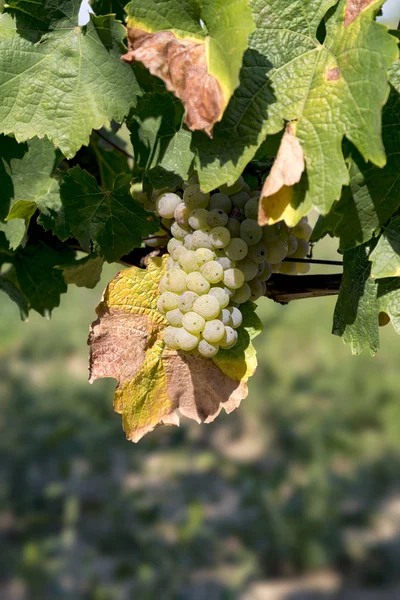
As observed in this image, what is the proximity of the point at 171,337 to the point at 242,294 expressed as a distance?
7 cm

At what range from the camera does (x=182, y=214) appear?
1.82ft

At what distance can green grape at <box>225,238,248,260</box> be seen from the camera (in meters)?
0.54

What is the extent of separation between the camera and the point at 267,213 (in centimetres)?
47

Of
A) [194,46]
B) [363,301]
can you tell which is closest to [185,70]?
[194,46]

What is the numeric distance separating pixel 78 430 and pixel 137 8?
4.00 metres

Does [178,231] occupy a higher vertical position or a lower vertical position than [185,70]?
lower

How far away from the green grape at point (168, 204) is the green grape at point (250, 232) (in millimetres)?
60

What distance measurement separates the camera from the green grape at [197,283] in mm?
543

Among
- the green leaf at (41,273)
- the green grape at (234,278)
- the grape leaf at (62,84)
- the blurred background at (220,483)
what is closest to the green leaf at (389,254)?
the green grape at (234,278)

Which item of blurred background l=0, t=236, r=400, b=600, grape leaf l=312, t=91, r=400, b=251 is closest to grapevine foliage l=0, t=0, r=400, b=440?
grape leaf l=312, t=91, r=400, b=251

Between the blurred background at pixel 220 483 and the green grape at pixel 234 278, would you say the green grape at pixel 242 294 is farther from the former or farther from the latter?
the blurred background at pixel 220 483

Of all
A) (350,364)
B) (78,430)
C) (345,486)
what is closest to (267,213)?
(345,486)

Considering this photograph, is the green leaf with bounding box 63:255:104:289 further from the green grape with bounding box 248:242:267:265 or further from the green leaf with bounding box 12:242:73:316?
the green grape with bounding box 248:242:267:265

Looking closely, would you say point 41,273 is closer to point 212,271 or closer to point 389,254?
point 212,271
